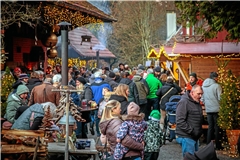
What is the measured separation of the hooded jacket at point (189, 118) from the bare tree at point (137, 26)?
40.3 meters

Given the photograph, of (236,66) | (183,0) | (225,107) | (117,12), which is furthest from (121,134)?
(117,12)

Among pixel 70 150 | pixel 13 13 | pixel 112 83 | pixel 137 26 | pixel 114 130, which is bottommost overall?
pixel 70 150

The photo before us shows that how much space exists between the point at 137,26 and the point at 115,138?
44.0 meters

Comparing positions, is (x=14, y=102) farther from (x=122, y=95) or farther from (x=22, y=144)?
(x=22, y=144)

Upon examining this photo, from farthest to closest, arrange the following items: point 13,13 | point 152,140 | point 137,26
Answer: point 137,26 → point 13,13 → point 152,140

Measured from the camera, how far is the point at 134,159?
762 cm

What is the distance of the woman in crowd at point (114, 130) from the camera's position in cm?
751

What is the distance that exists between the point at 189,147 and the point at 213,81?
15.4 ft

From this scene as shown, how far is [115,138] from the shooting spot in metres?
7.79

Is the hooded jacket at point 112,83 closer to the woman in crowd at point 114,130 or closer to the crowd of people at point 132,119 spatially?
the crowd of people at point 132,119

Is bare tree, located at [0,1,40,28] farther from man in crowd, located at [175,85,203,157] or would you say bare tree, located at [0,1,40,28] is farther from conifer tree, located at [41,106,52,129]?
man in crowd, located at [175,85,203,157]

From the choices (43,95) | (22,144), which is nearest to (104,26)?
(43,95)

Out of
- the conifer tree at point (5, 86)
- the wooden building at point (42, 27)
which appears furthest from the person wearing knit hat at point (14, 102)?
the wooden building at point (42, 27)

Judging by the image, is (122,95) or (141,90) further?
(141,90)
